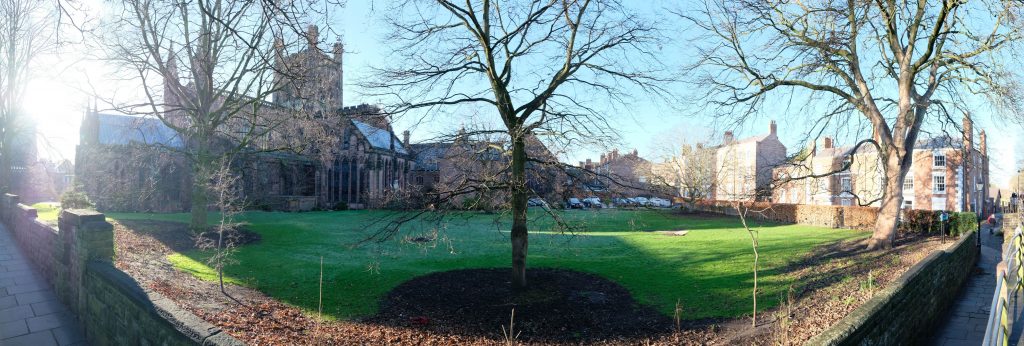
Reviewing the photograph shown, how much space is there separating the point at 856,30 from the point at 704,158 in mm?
25712

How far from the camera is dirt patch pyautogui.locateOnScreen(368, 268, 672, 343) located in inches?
363

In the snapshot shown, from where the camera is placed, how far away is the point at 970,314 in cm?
1073

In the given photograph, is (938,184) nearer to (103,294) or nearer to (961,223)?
(961,223)

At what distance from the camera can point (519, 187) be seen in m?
10.1

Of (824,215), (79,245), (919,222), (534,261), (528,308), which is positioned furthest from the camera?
(824,215)

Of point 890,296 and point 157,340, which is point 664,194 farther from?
point 157,340

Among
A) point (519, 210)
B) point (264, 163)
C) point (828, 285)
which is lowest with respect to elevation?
point (828, 285)

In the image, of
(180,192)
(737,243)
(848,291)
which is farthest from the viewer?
(180,192)

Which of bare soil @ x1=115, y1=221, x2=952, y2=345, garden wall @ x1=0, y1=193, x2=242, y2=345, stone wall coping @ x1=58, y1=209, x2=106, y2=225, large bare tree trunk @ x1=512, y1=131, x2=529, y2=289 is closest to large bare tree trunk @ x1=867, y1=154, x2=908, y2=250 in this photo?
bare soil @ x1=115, y1=221, x2=952, y2=345

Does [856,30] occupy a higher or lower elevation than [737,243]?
higher

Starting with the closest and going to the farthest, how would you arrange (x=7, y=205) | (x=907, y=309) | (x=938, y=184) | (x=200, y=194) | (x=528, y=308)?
(x=907, y=309) < (x=528, y=308) < (x=200, y=194) < (x=7, y=205) < (x=938, y=184)

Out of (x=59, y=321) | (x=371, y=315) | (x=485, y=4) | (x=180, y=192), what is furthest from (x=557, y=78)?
(x=180, y=192)

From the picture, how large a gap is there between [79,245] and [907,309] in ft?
45.1

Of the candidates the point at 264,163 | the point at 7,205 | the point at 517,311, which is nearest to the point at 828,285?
the point at 517,311
